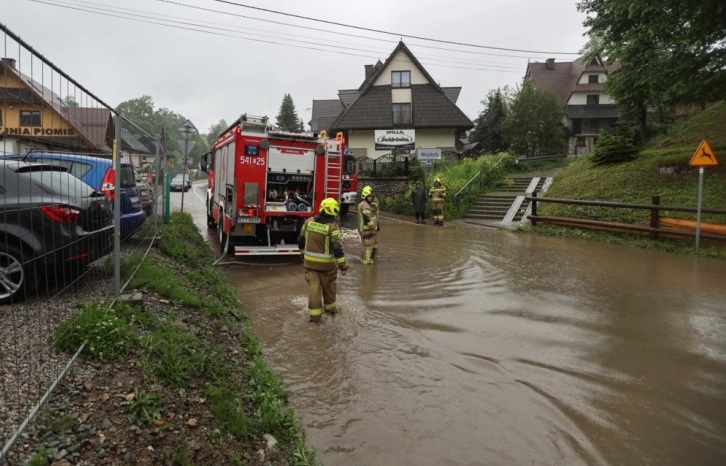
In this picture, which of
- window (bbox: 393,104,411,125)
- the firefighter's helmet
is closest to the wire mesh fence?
the firefighter's helmet

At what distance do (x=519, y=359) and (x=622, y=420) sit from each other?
1.37 m

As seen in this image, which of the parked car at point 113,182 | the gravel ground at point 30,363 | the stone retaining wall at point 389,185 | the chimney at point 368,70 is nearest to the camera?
the gravel ground at point 30,363

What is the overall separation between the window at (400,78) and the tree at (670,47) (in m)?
18.9

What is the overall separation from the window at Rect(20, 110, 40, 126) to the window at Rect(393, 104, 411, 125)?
105 feet

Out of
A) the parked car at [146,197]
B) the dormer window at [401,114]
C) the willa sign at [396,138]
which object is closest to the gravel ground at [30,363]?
the parked car at [146,197]

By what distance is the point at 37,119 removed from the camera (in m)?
3.47

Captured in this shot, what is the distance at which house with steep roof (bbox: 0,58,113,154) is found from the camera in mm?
2954

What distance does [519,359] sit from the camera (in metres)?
5.45

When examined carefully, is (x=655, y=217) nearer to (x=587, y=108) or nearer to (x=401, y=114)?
(x=401, y=114)

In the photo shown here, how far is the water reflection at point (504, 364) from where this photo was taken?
12.6ft

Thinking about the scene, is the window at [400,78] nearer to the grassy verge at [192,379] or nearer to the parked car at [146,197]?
the parked car at [146,197]

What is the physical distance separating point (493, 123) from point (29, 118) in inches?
1653

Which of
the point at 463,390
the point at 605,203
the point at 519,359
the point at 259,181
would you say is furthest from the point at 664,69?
the point at 463,390

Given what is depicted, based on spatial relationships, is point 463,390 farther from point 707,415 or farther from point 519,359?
point 707,415
